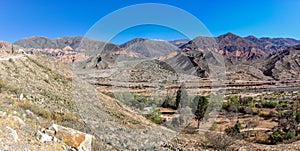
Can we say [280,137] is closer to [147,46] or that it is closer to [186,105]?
[186,105]

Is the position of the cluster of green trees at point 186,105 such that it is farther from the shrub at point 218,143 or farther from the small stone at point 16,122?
the small stone at point 16,122

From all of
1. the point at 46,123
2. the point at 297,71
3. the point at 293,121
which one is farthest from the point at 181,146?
the point at 297,71

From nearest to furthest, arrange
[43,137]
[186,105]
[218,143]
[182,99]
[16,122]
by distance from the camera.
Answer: [43,137], [16,122], [218,143], [186,105], [182,99]

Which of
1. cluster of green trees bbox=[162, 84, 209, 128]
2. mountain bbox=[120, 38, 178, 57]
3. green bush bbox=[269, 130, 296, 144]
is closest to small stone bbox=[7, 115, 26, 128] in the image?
mountain bbox=[120, 38, 178, 57]

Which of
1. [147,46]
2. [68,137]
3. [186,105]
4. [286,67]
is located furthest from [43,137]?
[286,67]

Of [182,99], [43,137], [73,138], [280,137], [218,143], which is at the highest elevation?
[43,137]

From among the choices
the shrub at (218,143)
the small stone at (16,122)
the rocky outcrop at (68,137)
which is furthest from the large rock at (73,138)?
the shrub at (218,143)

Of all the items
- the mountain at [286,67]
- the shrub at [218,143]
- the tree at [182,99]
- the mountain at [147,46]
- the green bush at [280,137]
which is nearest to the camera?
the shrub at [218,143]

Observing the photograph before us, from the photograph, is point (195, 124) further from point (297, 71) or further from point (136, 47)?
point (297, 71)

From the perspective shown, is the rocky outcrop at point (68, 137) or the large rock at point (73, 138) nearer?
the rocky outcrop at point (68, 137)

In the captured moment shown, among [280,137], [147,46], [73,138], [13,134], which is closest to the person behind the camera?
[13,134]

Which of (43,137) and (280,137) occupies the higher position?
(43,137)
